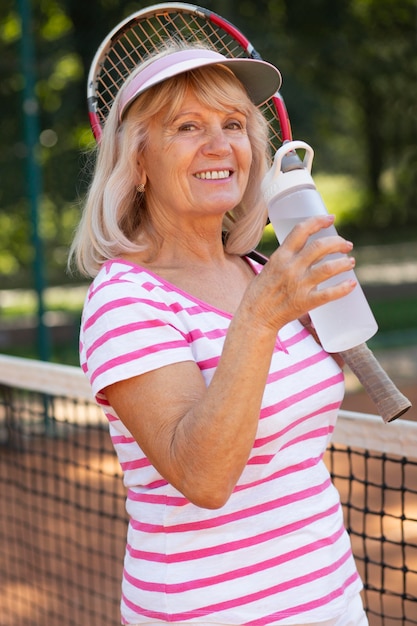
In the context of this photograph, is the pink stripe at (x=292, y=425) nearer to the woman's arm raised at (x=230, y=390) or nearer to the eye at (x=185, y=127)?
the woman's arm raised at (x=230, y=390)

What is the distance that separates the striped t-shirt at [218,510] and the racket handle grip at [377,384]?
0.15m

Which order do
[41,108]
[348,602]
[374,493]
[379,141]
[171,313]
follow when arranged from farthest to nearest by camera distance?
[379,141] < [41,108] < [374,493] < [348,602] < [171,313]

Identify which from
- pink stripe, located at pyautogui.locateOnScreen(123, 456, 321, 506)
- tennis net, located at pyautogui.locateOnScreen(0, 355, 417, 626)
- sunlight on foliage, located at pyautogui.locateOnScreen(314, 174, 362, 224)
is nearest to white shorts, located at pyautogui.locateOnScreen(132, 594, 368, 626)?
pink stripe, located at pyautogui.locateOnScreen(123, 456, 321, 506)

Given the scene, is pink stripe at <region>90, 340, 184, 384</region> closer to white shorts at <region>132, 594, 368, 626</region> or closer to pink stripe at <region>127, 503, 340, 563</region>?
pink stripe at <region>127, 503, 340, 563</region>

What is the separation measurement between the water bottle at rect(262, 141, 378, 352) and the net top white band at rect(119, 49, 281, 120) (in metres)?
0.28

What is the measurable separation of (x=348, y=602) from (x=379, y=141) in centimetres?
2229

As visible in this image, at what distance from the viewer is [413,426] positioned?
8.31ft

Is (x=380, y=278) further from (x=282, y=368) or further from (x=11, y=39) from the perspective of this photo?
(x=282, y=368)

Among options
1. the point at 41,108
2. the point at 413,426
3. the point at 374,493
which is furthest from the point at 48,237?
the point at 413,426

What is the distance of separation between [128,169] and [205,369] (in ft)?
1.58

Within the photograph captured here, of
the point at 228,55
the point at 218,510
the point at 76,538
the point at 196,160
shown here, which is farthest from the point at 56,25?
the point at 218,510

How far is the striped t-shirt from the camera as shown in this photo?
1.81 m

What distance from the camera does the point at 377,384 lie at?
6.72 ft

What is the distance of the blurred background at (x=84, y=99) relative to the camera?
1338cm
